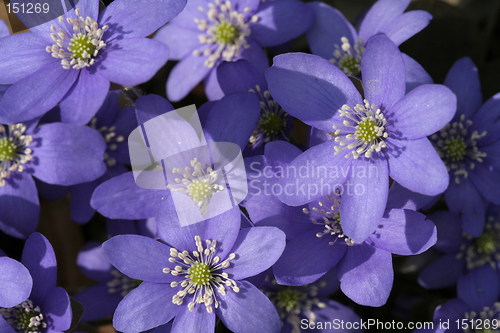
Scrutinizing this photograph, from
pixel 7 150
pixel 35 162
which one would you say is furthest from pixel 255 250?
pixel 7 150

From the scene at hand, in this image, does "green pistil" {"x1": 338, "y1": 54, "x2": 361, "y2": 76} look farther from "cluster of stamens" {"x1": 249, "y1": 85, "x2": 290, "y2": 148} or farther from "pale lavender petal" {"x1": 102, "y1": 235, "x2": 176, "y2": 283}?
"pale lavender petal" {"x1": 102, "y1": 235, "x2": 176, "y2": 283}

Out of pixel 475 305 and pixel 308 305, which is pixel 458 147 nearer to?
pixel 475 305

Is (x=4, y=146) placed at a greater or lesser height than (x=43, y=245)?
greater

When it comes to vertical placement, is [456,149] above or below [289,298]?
above

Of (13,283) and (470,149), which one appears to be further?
(470,149)

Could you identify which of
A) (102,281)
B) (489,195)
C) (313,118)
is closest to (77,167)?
(102,281)

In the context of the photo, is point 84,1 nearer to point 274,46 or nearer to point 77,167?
point 77,167
